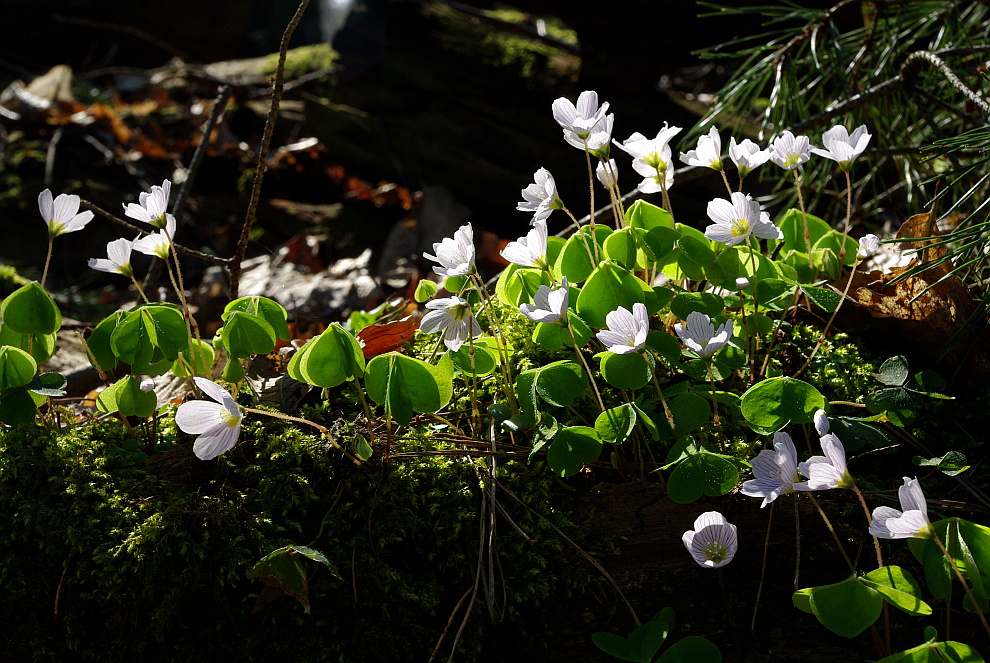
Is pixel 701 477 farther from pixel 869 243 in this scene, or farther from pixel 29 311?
pixel 29 311

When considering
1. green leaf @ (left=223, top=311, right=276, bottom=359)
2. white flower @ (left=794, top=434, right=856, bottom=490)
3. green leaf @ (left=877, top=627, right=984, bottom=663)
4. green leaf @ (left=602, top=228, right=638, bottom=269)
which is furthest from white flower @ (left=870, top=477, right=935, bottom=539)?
green leaf @ (left=223, top=311, right=276, bottom=359)

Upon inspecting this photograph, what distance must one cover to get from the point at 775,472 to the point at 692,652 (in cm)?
35

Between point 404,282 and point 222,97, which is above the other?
point 222,97

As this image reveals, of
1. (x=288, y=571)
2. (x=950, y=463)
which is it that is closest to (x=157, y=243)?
(x=288, y=571)

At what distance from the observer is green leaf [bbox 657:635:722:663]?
1255 mm

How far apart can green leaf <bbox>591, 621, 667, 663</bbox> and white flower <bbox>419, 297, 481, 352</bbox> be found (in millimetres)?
610

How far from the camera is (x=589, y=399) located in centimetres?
174

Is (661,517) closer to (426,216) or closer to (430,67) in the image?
(426,216)

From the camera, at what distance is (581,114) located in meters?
1.53

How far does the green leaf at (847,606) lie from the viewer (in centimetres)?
116

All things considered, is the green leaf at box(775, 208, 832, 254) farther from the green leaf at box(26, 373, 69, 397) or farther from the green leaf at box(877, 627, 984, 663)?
the green leaf at box(26, 373, 69, 397)

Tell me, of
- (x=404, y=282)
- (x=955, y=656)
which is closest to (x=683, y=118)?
(x=404, y=282)

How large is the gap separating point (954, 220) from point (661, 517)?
1373 millimetres

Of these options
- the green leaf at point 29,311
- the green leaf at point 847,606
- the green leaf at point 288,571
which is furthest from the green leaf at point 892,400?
the green leaf at point 29,311
